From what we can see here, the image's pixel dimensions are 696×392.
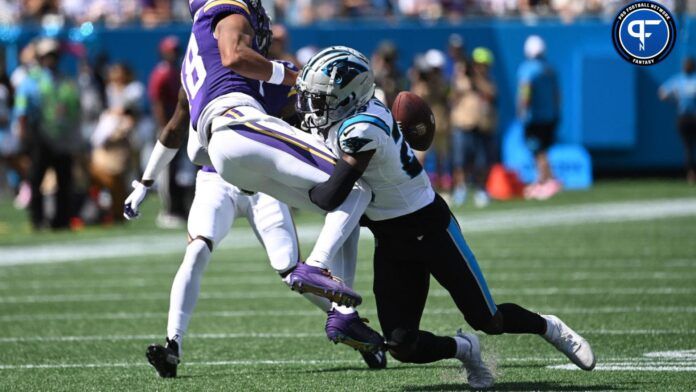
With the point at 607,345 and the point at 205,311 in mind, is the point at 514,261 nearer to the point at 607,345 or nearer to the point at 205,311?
the point at 205,311

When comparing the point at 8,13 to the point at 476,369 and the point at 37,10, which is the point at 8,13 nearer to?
the point at 37,10

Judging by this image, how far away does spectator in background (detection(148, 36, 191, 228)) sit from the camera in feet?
45.2

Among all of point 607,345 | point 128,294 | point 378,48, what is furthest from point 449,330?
point 378,48

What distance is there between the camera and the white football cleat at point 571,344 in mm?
5762

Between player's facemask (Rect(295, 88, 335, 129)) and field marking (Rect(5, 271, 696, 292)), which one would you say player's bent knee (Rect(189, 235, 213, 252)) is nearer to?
player's facemask (Rect(295, 88, 335, 129))

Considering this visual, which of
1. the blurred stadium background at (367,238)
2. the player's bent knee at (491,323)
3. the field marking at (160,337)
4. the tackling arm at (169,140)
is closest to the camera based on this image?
the player's bent knee at (491,323)

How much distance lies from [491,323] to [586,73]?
13.3 metres

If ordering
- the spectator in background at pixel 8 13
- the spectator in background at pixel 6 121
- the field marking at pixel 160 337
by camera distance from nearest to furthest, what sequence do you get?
the field marking at pixel 160 337 → the spectator in background at pixel 6 121 → the spectator in background at pixel 8 13

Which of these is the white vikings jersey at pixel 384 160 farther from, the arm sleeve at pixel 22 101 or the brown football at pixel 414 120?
the arm sleeve at pixel 22 101

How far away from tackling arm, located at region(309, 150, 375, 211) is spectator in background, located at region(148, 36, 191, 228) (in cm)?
837

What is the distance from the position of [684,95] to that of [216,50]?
13.1m

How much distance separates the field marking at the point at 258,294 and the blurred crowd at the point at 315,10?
28.4 feet

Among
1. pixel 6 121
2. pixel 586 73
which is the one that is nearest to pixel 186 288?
pixel 6 121
